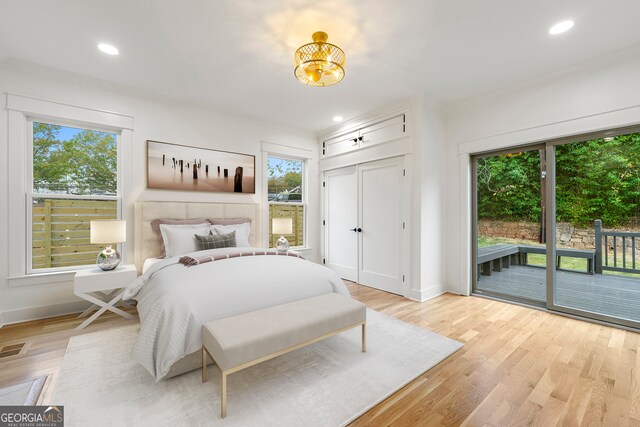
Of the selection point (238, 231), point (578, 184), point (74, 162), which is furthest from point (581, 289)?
point (74, 162)

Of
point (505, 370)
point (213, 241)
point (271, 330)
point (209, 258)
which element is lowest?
point (505, 370)

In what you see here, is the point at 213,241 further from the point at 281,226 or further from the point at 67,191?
the point at 67,191

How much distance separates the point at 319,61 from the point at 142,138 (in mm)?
2576

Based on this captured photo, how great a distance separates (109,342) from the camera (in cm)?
238

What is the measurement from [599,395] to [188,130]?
185 inches

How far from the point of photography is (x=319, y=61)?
2.21 meters

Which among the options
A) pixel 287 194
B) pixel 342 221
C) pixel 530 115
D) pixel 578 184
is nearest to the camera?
pixel 578 184

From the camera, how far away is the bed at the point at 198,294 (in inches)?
68.7

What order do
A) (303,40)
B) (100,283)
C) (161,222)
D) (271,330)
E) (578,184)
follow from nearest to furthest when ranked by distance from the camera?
1. (271,330)
2. (303,40)
3. (100,283)
4. (578,184)
5. (161,222)

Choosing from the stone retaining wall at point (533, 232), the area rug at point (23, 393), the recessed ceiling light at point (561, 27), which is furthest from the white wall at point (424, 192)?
the area rug at point (23, 393)

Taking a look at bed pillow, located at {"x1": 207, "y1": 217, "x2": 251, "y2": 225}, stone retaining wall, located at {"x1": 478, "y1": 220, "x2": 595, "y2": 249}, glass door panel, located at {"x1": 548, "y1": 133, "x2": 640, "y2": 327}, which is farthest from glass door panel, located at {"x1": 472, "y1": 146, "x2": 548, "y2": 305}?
bed pillow, located at {"x1": 207, "y1": 217, "x2": 251, "y2": 225}

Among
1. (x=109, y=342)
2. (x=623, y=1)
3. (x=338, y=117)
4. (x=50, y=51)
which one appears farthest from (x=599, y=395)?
(x=50, y=51)

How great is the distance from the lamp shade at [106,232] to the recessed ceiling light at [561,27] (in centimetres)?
441

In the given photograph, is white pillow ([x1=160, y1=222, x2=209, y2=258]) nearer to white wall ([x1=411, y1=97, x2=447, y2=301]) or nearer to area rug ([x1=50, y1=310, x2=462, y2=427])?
area rug ([x1=50, y1=310, x2=462, y2=427])
